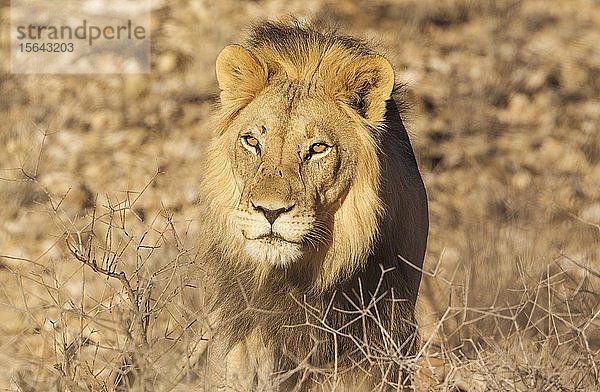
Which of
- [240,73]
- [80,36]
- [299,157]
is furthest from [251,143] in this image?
[80,36]

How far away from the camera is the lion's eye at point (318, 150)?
4.07m

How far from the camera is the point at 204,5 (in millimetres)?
10742

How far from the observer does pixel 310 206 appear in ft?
13.1

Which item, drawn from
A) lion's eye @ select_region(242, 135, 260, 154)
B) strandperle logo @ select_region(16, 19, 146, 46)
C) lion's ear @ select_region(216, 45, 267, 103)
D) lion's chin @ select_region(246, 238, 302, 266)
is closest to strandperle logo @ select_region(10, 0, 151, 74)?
strandperle logo @ select_region(16, 19, 146, 46)

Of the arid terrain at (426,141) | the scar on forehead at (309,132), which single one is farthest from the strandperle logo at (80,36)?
the scar on forehead at (309,132)

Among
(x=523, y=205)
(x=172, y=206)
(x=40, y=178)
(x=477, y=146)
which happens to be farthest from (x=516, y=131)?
(x=40, y=178)

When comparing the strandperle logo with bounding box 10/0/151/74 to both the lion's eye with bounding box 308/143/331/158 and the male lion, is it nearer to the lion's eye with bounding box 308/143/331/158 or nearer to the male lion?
the male lion

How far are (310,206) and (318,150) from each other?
0.23 m

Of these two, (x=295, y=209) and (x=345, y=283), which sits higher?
(x=295, y=209)

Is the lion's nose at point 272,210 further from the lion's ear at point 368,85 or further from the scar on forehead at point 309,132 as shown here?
the lion's ear at point 368,85

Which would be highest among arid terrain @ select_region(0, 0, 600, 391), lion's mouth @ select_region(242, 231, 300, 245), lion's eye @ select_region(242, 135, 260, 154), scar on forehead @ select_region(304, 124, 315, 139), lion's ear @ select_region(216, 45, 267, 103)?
lion's ear @ select_region(216, 45, 267, 103)

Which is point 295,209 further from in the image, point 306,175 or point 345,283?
point 345,283

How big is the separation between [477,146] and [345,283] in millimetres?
5756

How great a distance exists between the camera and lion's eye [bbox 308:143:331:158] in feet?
13.4
